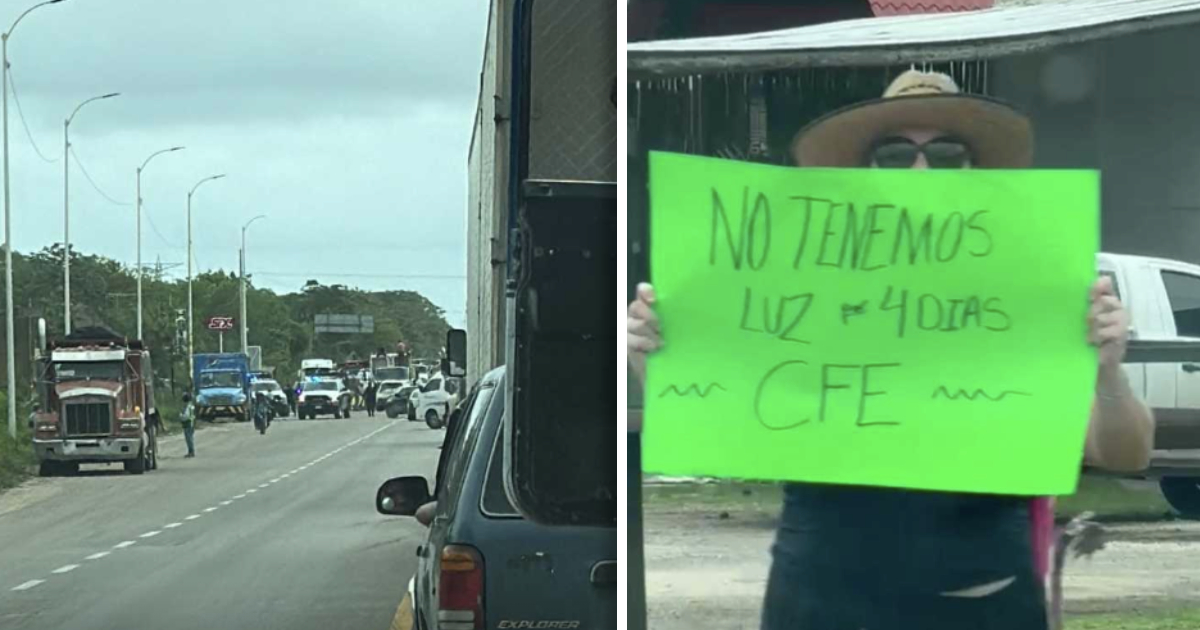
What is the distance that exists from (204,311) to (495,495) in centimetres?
8541

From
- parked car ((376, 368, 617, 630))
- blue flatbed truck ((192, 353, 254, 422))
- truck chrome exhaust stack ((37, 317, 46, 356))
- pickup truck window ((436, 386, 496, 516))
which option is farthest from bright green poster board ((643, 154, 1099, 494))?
blue flatbed truck ((192, 353, 254, 422))

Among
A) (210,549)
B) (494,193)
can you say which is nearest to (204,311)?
(210,549)

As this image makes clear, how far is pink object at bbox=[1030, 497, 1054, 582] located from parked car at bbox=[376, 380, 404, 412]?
246ft

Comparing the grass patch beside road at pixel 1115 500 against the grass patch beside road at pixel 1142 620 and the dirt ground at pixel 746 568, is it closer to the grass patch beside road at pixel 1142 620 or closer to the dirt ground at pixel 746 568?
the dirt ground at pixel 746 568

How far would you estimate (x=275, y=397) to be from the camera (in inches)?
2908

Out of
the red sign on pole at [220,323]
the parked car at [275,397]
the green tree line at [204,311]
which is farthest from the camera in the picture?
the red sign on pole at [220,323]

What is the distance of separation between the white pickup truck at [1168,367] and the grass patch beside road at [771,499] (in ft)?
0.11

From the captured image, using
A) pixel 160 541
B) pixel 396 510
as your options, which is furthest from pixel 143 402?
pixel 396 510

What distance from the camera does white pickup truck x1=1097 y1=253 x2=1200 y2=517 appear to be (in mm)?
2641

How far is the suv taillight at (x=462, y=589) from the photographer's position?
257 inches

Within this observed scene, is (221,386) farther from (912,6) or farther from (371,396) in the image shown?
(912,6)

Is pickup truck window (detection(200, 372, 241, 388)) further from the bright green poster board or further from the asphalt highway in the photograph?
the bright green poster board

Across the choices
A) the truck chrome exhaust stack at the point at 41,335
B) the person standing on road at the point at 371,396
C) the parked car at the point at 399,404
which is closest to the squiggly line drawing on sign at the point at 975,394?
the truck chrome exhaust stack at the point at 41,335

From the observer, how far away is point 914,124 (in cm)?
268
